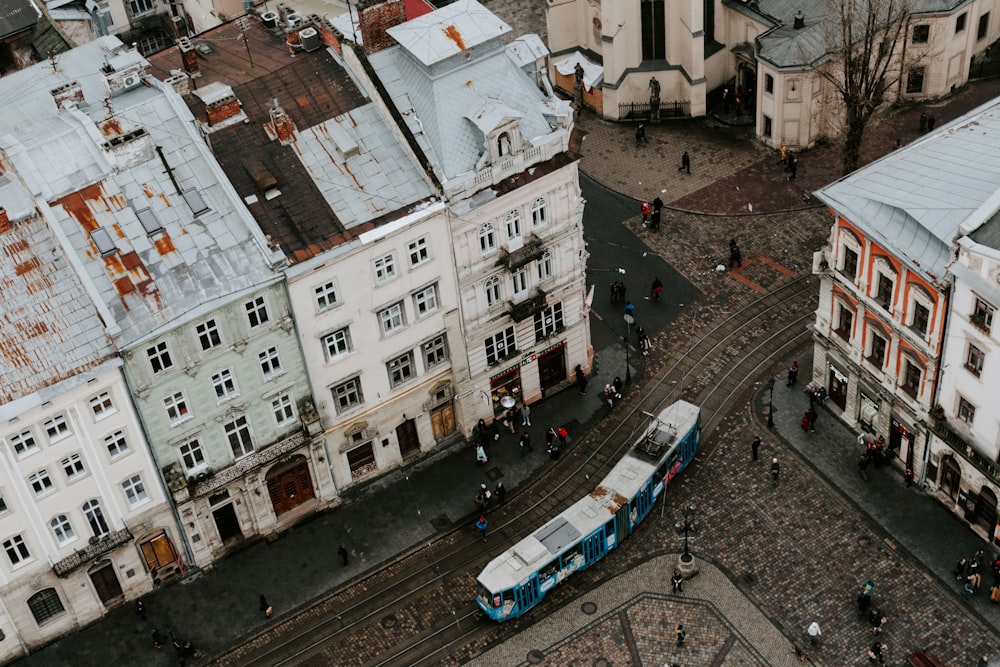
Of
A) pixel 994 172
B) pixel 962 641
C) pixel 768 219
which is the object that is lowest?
pixel 962 641

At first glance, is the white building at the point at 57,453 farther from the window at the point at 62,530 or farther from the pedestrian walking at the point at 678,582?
the pedestrian walking at the point at 678,582

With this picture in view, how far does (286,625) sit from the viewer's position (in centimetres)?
8069

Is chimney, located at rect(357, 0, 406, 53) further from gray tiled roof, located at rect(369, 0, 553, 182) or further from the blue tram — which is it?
the blue tram

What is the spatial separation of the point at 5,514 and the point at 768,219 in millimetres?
58611

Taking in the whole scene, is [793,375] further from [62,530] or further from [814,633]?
[62,530]

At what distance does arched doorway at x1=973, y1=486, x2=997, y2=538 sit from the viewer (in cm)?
7861

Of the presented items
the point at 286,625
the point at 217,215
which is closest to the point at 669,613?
the point at 286,625

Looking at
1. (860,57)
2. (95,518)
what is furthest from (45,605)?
(860,57)

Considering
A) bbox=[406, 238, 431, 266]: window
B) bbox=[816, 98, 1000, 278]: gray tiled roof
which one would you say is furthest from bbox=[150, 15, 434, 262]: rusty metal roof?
bbox=[816, 98, 1000, 278]: gray tiled roof

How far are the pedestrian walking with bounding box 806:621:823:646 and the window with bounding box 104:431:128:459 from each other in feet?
127

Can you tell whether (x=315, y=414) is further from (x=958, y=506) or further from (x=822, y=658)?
(x=958, y=506)

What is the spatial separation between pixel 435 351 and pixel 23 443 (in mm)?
25077

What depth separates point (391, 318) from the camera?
8256cm

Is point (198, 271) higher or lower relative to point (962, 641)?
higher
